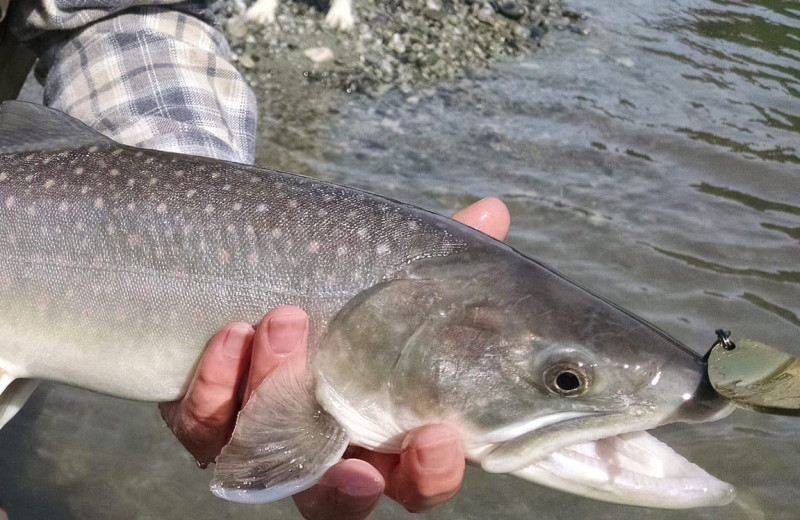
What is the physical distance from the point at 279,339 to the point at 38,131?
1.17 metres

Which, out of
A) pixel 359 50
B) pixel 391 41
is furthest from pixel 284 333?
pixel 391 41

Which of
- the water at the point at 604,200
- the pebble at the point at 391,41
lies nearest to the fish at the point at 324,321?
the water at the point at 604,200

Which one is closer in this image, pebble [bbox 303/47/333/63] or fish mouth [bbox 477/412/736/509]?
fish mouth [bbox 477/412/736/509]

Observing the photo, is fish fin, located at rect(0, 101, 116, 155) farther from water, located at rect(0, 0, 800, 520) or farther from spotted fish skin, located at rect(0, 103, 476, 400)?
water, located at rect(0, 0, 800, 520)

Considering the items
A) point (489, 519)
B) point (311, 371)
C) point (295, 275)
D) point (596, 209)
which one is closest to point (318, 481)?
point (311, 371)

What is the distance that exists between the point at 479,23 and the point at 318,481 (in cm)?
Result: 899

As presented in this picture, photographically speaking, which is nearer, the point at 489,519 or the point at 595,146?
the point at 489,519

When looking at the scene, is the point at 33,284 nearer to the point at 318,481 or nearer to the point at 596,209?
the point at 318,481

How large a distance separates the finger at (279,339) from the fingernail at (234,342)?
2.5 inches

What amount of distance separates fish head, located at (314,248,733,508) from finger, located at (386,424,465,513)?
0.17 feet

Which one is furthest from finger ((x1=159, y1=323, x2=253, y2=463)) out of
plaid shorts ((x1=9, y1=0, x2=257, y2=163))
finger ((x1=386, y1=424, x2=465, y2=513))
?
plaid shorts ((x1=9, y1=0, x2=257, y2=163))

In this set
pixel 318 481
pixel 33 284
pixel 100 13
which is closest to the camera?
pixel 318 481

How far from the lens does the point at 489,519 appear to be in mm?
3871

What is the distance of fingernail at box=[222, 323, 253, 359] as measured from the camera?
2.23m
